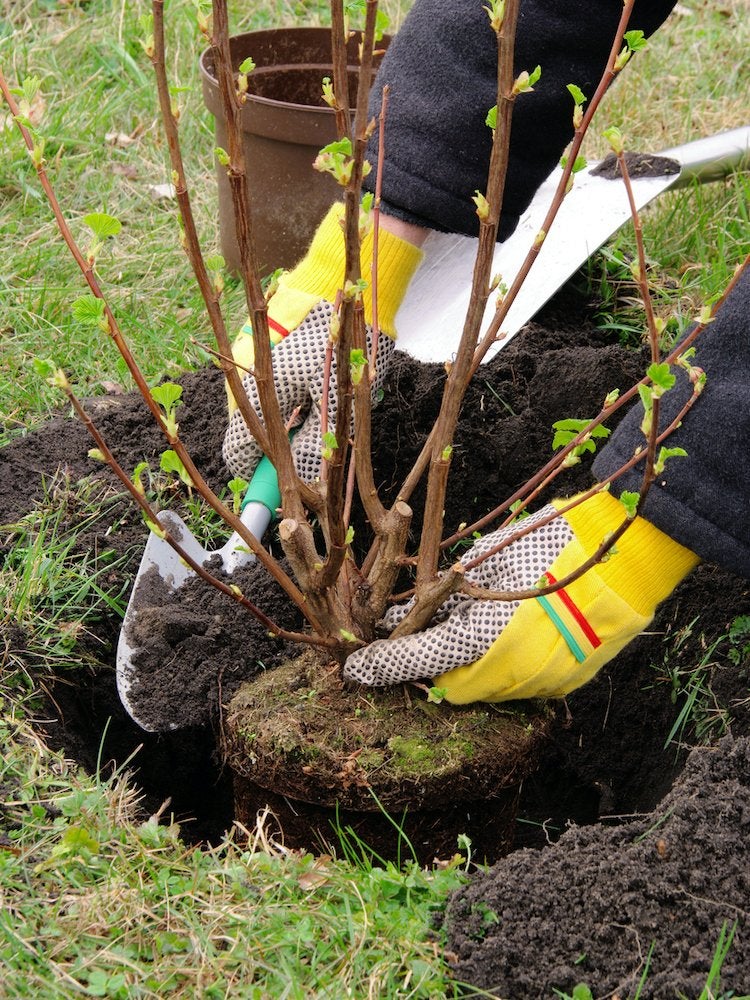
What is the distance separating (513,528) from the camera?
69.1 inches

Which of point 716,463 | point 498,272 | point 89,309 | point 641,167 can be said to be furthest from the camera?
point 641,167

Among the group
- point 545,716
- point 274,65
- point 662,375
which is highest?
point 274,65

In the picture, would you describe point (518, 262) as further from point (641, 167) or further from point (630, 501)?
point (630, 501)

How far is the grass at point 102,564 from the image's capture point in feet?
4.31

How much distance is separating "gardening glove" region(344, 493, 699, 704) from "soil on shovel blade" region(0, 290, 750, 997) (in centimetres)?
12

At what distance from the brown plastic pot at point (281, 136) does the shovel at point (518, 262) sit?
0.59 m

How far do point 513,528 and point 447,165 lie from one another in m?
0.65

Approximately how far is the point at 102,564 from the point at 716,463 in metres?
1.18

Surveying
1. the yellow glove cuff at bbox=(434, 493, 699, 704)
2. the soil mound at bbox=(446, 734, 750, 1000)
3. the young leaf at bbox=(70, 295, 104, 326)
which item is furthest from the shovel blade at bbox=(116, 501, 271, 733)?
the soil mound at bbox=(446, 734, 750, 1000)

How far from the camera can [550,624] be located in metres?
1.63

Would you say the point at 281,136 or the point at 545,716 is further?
the point at 281,136

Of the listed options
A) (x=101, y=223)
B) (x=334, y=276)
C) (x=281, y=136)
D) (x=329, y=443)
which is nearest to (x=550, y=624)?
(x=329, y=443)

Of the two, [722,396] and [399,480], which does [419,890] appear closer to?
[722,396]

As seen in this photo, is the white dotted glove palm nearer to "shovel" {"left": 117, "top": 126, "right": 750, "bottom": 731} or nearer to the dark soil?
"shovel" {"left": 117, "top": 126, "right": 750, "bottom": 731}
